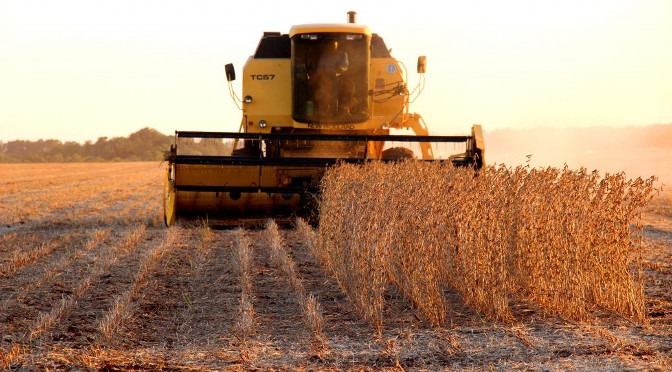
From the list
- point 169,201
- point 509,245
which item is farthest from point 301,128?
point 509,245

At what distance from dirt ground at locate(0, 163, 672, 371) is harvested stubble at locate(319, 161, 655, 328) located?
187 millimetres

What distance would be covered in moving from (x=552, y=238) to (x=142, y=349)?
3.28 meters

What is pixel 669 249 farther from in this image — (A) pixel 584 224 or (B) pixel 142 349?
(B) pixel 142 349

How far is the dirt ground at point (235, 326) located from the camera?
17.9ft

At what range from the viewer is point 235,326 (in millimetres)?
6410

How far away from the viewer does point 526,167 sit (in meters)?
7.79

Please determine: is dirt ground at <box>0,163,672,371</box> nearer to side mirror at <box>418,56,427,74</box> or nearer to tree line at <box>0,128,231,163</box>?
side mirror at <box>418,56,427,74</box>

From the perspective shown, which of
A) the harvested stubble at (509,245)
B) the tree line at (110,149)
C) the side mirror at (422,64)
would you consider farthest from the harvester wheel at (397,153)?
the tree line at (110,149)

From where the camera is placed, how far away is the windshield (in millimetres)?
13398

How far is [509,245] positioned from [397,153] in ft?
21.1

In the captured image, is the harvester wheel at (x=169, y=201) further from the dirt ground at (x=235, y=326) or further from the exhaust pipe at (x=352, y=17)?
the exhaust pipe at (x=352, y=17)

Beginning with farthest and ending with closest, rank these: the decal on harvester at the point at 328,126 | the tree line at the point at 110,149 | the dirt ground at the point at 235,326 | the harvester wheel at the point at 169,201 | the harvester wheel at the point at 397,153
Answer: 1. the tree line at the point at 110,149
2. the decal on harvester at the point at 328,126
3. the harvester wheel at the point at 397,153
4. the harvester wheel at the point at 169,201
5. the dirt ground at the point at 235,326

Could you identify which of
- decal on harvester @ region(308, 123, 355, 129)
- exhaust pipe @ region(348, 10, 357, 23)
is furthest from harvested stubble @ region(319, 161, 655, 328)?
exhaust pipe @ region(348, 10, 357, 23)

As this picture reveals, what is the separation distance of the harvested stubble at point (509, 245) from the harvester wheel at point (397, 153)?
5.99 m
